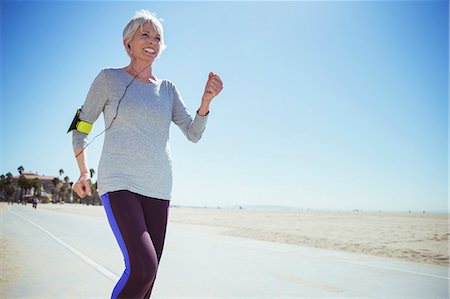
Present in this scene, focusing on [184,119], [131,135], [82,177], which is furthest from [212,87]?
[82,177]

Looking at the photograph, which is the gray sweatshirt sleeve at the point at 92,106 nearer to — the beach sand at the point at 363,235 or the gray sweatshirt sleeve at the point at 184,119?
the gray sweatshirt sleeve at the point at 184,119

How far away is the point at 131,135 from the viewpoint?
2.26 metres

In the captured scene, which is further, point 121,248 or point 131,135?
point 131,135

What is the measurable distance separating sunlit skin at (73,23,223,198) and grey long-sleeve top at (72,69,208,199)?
0.10 meters

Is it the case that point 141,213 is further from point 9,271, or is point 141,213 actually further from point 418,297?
point 9,271

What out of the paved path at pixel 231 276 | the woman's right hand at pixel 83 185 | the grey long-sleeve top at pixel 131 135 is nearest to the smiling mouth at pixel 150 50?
the grey long-sleeve top at pixel 131 135

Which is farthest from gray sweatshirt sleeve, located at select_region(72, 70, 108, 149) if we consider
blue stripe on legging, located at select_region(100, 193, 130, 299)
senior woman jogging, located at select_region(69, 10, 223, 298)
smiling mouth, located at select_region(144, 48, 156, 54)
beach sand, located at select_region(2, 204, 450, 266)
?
beach sand, located at select_region(2, 204, 450, 266)

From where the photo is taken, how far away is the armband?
7.70ft

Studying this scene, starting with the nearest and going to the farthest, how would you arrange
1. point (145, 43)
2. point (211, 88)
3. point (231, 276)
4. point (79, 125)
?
point (79, 125)
point (145, 43)
point (211, 88)
point (231, 276)

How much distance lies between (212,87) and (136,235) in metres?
1.18

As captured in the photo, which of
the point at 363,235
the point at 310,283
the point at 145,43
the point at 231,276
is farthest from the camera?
the point at 363,235

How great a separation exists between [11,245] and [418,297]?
31.1 feet

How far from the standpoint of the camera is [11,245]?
9.32 metres

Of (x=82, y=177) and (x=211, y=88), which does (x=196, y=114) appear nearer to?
(x=211, y=88)
